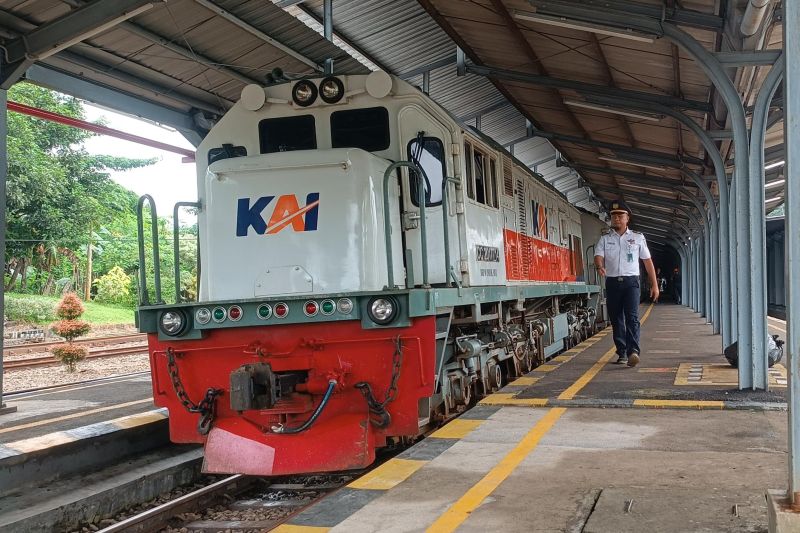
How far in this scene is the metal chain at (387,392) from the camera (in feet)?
17.9

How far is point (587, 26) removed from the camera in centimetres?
811

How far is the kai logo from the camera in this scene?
5.81 meters

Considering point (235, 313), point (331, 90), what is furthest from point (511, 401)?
point (331, 90)

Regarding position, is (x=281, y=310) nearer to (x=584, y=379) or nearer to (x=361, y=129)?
(x=361, y=129)

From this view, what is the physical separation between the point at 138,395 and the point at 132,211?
30.8m

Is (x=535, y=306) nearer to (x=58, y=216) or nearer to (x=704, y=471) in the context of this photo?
(x=704, y=471)

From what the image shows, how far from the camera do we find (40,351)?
736 inches

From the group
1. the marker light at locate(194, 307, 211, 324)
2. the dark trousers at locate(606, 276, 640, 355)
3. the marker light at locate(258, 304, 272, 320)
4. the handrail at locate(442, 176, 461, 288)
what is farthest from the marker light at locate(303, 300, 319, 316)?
the dark trousers at locate(606, 276, 640, 355)

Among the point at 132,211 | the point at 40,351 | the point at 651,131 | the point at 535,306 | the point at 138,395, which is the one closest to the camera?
the point at 138,395

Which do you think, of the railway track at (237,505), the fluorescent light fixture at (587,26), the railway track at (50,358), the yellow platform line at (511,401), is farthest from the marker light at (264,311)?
the railway track at (50,358)

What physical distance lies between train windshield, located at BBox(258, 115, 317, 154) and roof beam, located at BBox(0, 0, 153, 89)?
1.94 meters

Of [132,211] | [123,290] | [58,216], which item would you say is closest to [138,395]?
[58,216]

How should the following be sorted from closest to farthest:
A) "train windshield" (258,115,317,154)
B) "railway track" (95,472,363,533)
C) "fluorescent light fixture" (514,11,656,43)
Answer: "railway track" (95,472,363,533) → "train windshield" (258,115,317,154) → "fluorescent light fixture" (514,11,656,43)

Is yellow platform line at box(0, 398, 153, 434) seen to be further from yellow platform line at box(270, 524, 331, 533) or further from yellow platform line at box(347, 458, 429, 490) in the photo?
yellow platform line at box(270, 524, 331, 533)
